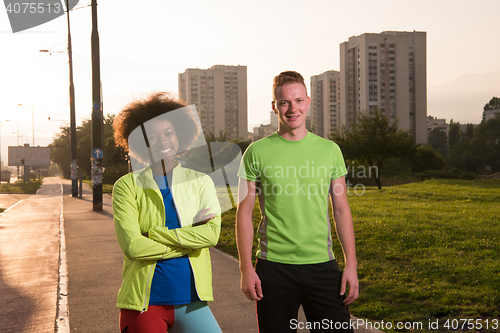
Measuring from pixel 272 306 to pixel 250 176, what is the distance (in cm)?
72

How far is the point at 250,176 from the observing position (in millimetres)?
2428

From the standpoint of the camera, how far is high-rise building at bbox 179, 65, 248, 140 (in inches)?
4833

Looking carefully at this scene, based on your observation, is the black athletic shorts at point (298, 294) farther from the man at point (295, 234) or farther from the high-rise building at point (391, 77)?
the high-rise building at point (391, 77)

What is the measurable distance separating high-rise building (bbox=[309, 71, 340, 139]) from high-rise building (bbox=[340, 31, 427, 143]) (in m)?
20.2

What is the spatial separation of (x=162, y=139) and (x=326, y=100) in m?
124

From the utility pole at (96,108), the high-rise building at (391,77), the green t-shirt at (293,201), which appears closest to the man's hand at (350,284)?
the green t-shirt at (293,201)

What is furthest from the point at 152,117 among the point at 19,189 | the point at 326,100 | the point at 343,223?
the point at 326,100

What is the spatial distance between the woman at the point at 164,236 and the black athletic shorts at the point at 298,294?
0.37 meters

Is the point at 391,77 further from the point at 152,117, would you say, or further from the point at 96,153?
the point at 152,117

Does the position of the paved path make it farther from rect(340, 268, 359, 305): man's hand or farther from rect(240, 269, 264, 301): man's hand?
rect(240, 269, 264, 301): man's hand

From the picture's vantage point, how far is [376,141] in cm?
2986

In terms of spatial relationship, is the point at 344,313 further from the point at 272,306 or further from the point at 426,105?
the point at 426,105

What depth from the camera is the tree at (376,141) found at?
29.8 meters

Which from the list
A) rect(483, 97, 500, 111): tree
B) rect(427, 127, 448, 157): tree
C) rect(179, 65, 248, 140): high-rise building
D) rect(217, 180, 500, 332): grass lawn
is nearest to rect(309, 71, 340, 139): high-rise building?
rect(179, 65, 248, 140): high-rise building
